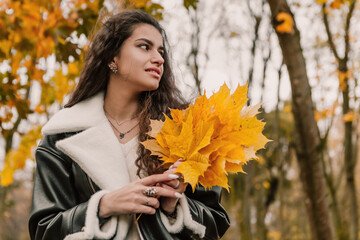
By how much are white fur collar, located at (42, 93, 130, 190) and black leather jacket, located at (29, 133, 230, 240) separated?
0.07 m

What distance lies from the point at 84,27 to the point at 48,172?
1529 mm

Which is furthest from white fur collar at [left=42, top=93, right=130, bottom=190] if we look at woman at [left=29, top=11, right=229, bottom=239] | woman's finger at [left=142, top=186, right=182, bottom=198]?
woman's finger at [left=142, top=186, right=182, bottom=198]

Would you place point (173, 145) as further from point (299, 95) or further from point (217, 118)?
point (299, 95)

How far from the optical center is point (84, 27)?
301cm

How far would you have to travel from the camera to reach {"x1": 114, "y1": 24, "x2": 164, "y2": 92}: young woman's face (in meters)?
2.08

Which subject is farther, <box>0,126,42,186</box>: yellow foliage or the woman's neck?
<box>0,126,42,186</box>: yellow foliage

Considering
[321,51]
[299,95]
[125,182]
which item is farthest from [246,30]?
[125,182]

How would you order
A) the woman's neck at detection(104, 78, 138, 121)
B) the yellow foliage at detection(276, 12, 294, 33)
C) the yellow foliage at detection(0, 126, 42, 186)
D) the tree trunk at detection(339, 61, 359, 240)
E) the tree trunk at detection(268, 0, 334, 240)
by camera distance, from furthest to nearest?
the tree trunk at detection(339, 61, 359, 240) → the yellow foliage at detection(0, 126, 42, 186) → the tree trunk at detection(268, 0, 334, 240) → the yellow foliage at detection(276, 12, 294, 33) → the woman's neck at detection(104, 78, 138, 121)

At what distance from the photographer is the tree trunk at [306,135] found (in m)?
3.25

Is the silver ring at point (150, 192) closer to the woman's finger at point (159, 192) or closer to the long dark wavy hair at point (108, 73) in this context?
the woman's finger at point (159, 192)

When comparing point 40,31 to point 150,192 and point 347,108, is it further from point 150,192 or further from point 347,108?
point 347,108

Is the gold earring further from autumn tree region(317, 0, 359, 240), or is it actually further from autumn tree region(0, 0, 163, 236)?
autumn tree region(317, 0, 359, 240)

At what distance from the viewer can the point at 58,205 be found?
1853 mm

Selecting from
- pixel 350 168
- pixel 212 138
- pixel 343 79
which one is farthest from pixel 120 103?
pixel 350 168
